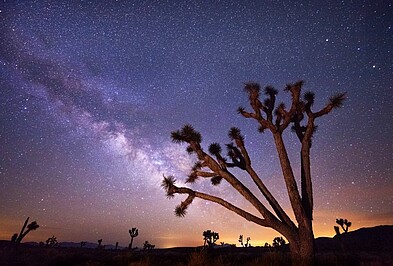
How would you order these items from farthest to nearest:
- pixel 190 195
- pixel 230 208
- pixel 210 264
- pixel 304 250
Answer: pixel 190 195
pixel 230 208
pixel 304 250
pixel 210 264

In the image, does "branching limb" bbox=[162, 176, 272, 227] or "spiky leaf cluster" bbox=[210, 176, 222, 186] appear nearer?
"branching limb" bbox=[162, 176, 272, 227]

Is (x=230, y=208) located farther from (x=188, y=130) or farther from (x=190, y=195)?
(x=188, y=130)

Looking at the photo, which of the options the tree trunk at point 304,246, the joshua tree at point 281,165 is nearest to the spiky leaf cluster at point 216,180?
the joshua tree at point 281,165

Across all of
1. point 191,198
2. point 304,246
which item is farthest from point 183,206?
point 304,246

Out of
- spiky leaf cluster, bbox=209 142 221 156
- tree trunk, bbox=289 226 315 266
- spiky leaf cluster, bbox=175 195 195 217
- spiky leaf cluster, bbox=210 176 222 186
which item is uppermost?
spiky leaf cluster, bbox=209 142 221 156

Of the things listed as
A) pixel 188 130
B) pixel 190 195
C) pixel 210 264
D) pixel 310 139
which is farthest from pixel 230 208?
pixel 310 139

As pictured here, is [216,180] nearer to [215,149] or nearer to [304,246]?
[215,149]

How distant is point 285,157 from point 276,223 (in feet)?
8.52

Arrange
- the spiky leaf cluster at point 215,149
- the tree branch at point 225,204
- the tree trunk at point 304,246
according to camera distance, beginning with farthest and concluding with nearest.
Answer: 1. the spiky leaf cluster at point 215,149
2. the tree branch at point 225,204
3. the tree trunk at point 304,246

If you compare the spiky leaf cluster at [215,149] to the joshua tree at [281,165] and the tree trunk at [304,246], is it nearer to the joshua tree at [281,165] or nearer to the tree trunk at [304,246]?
the joshua tree at [281,165]

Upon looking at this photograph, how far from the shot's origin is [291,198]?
33.6 ft

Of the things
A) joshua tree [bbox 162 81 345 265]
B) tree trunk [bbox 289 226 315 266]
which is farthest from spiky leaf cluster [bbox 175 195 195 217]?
tree trunk [bbox 289 226 315 266]

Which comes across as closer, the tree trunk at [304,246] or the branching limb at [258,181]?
the tree trunk at [304,246]

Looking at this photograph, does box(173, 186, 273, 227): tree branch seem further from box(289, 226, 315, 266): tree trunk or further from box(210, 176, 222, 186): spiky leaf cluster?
box(210, 176, 222, 186): spiky leaf cluster
